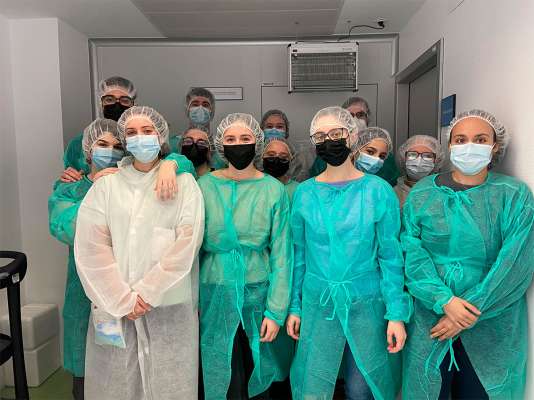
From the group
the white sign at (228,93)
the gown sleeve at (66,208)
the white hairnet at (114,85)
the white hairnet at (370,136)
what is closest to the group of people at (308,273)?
the gown sleeve at (66,208)

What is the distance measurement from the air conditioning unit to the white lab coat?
2.01 metres

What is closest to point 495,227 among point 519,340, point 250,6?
point 519,340

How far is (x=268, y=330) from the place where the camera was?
177 centimetres

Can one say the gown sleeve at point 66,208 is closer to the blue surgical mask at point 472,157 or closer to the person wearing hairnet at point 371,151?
the person wearing hairnet at point 371,151

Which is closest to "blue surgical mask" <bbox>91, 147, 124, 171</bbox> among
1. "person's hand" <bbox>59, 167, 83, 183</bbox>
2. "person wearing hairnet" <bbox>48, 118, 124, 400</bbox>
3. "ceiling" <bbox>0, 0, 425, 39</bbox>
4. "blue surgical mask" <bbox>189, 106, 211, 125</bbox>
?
"person wearing hairnet" <bbox>48, 118, 124, 400</bbox>

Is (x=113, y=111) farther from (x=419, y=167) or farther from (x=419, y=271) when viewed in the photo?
(x=419, y=271)

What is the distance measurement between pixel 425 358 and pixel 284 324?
0.61 meters

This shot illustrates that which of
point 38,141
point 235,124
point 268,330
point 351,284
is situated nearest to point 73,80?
point 38,141

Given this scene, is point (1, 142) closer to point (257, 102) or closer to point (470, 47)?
point (257, 102)

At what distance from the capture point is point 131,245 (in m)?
1.74

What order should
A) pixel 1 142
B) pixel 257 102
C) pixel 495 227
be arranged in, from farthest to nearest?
pixel 257 102 < pixel 1 142 < pixel 495 227

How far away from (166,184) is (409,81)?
102 inches

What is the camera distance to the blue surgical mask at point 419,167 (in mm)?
2119

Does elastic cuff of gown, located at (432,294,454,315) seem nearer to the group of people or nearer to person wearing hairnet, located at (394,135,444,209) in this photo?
the group of people
